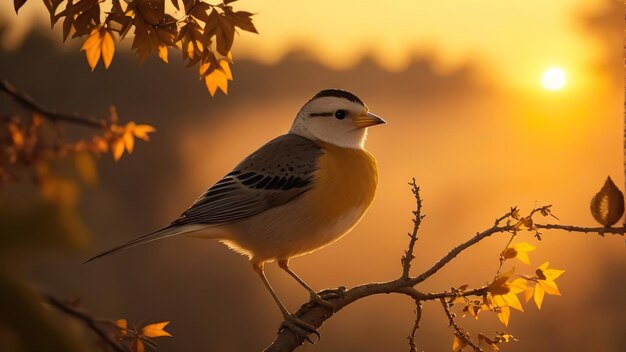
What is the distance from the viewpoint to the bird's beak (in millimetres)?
4061

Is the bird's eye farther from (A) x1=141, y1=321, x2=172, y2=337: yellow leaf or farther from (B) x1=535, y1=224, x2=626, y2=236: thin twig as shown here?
(A) x1=141, y1=321, x2=172, y2=337: yellow leaf

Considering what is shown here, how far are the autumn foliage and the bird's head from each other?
1485 millimetres

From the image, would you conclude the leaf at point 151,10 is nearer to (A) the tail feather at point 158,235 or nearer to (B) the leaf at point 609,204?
(A) the tail feather at point 158,235

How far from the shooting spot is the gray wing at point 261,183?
12.3 feet

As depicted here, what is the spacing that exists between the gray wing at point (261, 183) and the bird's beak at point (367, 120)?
0.27 meters

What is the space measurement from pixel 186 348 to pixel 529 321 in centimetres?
608

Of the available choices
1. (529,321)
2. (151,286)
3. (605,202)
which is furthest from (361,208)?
(151,286)

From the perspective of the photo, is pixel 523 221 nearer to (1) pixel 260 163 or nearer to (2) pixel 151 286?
(1) pixel 260 163

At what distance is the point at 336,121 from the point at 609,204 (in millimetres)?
1876

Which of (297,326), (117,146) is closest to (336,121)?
A: (297,326)

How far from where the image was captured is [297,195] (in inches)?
146

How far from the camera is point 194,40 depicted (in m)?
2.67

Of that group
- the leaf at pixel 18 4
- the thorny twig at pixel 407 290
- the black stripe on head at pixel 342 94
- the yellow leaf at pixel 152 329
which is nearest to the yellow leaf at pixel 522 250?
the thorny twig at pixel 407 290

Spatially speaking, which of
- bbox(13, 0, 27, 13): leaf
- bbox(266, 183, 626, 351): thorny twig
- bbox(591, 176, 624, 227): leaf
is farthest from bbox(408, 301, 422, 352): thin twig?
bbox(13, 0, 27, 13): leaf
